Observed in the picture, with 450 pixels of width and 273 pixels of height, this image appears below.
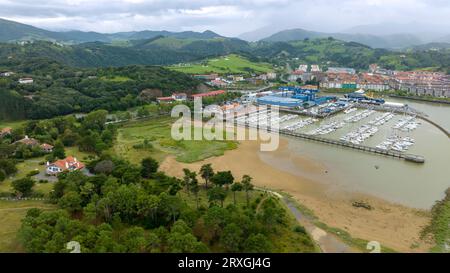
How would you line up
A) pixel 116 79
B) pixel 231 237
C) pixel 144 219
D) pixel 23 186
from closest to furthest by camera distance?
pixel 231 237 < pixel 144 219 < pixel 23 186 < pixel 116 79

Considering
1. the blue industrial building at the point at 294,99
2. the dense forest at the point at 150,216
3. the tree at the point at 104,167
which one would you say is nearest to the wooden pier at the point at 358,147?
the dense forest at the point at 150,216

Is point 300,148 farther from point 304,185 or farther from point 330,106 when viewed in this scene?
point 330,106

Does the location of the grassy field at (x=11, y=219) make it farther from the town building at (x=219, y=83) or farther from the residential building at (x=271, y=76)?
the residential building at (x=271, y=76)

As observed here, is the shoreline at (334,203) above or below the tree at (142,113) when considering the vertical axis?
below

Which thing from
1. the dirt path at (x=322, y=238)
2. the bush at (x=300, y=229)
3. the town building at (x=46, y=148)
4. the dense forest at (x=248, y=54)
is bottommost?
the dirt path at (x=322, y=238)

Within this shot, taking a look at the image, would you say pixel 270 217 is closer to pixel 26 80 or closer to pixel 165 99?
pixel 165 99

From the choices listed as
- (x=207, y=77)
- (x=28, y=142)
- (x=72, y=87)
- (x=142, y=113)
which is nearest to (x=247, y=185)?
(x=28, y=142)

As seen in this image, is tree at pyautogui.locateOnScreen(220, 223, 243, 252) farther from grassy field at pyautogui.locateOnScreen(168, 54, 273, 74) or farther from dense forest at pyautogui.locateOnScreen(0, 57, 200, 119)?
grassy field at pyautogui.locateOnScreen(168, 54, 273, 74)
